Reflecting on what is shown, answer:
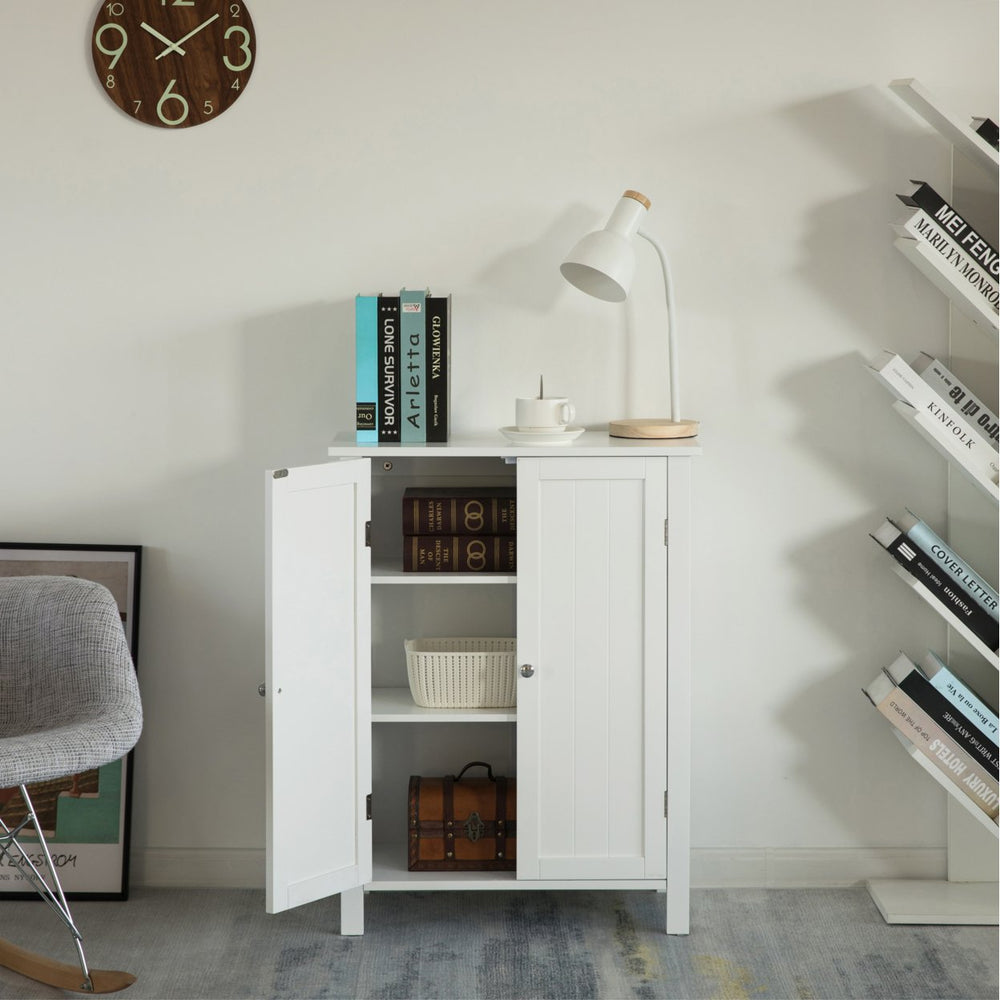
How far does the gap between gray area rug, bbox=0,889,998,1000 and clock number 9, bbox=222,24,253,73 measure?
2.00 m

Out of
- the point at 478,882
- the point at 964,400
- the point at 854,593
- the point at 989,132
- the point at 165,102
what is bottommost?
the point at 478,882

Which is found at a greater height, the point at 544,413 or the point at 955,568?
the point at 544,413

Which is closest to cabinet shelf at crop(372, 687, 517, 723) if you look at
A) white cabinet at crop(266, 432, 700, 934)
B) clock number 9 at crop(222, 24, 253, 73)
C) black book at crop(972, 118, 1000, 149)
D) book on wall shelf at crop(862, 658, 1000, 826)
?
white cabinet at crop(266, 432, 700, 934)

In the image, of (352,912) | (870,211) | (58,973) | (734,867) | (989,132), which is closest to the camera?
(58,973)

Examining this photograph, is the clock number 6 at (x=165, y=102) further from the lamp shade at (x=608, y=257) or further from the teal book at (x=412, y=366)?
the lamp shade at (x=608, y=257)

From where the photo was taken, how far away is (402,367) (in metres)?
2.53

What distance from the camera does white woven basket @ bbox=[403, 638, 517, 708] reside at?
2.55 m

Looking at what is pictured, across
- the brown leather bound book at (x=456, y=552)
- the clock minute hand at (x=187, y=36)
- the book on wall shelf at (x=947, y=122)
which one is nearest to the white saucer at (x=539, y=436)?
the brown leather bound book at (x=456, y=552)

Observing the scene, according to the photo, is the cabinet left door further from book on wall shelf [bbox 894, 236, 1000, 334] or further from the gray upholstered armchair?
book on wall shelf [bbox 894, 236, 1000, 334]

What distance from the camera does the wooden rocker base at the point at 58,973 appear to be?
7.57 ft

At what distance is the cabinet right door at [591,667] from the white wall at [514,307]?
35 cm

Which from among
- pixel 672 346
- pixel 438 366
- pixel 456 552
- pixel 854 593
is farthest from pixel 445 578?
pixel 854 593

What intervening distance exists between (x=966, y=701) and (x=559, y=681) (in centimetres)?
96

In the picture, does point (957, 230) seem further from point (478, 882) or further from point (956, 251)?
point (478, 882)
